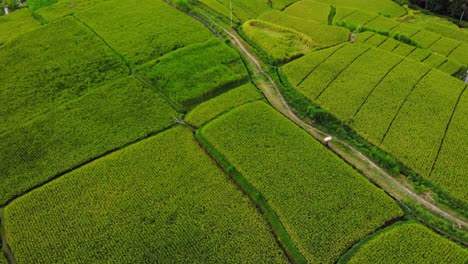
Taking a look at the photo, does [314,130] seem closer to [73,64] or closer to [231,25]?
→ [231,25]

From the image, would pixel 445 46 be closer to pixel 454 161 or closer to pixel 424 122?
pixel 424 122

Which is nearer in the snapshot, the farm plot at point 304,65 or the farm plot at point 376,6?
the farm plot at point 304,65

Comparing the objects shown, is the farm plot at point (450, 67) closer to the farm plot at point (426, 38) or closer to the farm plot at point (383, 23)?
the farm plot at point (426, 38)

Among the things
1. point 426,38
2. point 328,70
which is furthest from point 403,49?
point 328,70

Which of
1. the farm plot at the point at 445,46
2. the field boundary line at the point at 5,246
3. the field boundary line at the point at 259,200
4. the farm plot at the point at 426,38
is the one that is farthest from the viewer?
the farm plot at the point at 426,38

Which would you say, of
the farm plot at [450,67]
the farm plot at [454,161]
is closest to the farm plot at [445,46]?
the farm plot at [450,67]

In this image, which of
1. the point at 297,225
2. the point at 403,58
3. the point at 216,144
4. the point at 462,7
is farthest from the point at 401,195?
the point at 462,7
